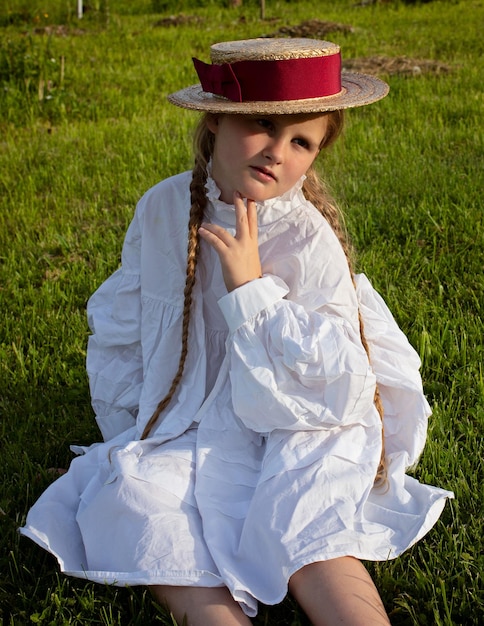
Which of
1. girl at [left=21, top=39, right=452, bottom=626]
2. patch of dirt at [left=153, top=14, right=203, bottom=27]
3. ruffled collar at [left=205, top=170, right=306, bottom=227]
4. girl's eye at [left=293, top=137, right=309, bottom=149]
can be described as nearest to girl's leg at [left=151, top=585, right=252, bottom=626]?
girl at [left=21, top=39, right=452, bottom=626]

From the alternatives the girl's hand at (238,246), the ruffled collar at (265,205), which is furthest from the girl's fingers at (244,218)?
the ruffled collar at (265,205)

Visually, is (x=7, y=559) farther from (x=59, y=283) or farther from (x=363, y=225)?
(x=363, y=225)

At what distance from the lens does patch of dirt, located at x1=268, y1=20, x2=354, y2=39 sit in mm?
8852

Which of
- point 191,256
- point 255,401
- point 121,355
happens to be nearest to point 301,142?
point 191,256

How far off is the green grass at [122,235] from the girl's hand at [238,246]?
875mm

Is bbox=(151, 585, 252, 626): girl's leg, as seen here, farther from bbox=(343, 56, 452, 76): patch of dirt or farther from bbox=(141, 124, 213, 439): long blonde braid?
bbox=(343, 56, 452, 76): patch of dirt

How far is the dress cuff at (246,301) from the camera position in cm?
220

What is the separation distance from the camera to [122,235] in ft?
14.1

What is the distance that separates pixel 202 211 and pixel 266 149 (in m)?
0.33

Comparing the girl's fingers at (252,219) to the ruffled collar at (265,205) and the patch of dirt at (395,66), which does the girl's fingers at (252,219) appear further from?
the patch of dirt at (395,66)

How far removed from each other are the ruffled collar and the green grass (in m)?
0.91

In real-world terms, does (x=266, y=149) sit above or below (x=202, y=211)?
above

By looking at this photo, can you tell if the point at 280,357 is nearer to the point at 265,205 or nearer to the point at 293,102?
the point at 265,205

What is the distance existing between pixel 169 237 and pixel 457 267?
1762mm
